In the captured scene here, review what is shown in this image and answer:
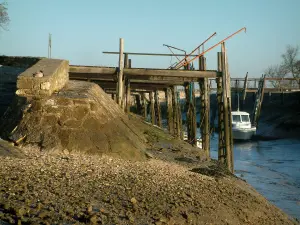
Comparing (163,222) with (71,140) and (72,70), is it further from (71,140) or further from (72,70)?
(72,70)

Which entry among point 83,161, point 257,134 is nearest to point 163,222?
point 83,161

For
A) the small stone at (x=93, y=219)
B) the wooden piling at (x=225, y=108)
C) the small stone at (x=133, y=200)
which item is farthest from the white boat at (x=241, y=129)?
the small stone at (x=93, y=219)

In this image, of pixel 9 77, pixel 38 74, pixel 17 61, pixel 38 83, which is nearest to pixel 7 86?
pixel 9 77

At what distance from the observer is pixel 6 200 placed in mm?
5184

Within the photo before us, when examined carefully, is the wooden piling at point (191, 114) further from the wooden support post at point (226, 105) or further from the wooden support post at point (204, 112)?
the wooden support post at point (226, 105)

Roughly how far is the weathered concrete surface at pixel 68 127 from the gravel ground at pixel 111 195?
13.8 inches

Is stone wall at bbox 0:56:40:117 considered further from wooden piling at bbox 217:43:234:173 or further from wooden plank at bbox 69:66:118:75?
wooden piling at bbox 217:43:234:173

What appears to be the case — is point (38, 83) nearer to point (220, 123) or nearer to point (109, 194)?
point (109, 194)

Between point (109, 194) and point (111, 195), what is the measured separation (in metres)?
0.04

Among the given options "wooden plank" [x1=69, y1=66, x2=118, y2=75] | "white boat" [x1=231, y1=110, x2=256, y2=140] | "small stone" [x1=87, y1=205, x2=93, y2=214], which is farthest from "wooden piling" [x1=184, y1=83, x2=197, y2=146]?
"white boat" [x1=231, y1=110, x2=256, y2=140]

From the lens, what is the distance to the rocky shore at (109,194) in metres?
5.18

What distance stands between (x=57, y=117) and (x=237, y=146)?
31473mm

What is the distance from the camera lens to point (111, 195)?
6.03 metres

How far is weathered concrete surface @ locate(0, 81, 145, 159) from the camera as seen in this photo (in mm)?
8531
